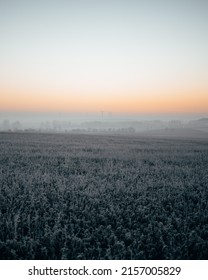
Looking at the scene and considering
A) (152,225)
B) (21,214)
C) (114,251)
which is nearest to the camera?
(114,251)

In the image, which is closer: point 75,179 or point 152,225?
point 152,225

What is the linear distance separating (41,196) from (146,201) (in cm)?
371

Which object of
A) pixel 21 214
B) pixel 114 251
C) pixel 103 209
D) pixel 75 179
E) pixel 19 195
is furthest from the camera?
pixel 75 179

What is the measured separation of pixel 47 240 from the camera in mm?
5602

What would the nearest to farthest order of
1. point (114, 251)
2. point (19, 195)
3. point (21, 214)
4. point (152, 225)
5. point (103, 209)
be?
1. point (114, 251)
2. point (152, 225)
3. point (21, 214)
4. point (103, 209)
5. point (19, 195)

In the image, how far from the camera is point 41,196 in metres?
8.45

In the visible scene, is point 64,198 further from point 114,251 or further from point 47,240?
point 114,251

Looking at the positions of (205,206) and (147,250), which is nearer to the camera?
(147,250)

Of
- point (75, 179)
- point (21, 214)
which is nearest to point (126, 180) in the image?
point (75, 179)

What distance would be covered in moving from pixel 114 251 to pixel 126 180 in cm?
614

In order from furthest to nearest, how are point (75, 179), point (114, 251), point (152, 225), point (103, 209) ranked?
point (75, 179), point (103, 209), point (152, 225), point (114, 251)

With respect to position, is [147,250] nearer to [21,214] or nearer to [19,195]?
[21,214]

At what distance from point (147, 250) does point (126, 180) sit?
597 centimetres

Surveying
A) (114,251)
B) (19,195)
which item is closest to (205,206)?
(114,251)
